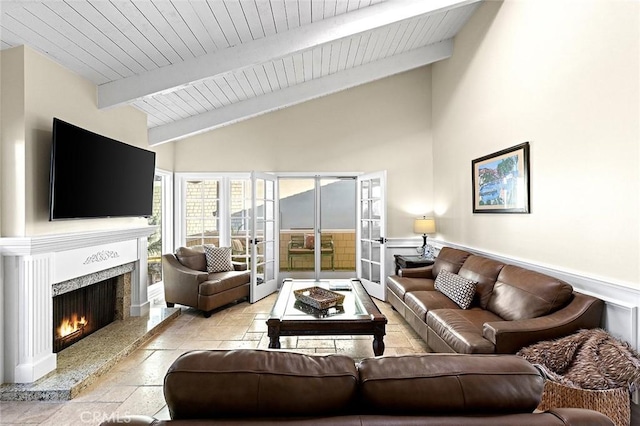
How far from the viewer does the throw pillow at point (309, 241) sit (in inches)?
237

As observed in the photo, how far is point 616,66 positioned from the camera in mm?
2160

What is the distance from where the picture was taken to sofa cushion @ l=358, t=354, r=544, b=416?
930 millimetres

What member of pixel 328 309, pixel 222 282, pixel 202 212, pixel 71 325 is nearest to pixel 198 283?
pixel 222 282

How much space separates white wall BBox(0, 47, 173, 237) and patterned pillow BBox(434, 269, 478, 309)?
355cm

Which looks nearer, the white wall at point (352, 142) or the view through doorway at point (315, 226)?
the white wall at point (352, 142)

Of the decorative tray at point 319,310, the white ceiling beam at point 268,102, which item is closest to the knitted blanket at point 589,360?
the decorative tray at point 319,310

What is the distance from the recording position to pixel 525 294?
2631 mm

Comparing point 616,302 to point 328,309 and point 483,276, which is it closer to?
point 483,276

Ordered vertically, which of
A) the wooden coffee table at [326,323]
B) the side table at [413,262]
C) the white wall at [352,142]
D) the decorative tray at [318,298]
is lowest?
the wooden coffee table at [326,323]

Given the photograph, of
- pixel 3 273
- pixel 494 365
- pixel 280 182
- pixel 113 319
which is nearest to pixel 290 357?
pixel 494 365

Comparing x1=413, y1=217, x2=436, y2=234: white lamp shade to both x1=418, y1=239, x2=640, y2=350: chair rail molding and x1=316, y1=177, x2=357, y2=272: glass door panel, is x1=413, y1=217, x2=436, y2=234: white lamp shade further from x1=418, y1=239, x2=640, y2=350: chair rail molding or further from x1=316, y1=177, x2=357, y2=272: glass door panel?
x1=418, y1=239, x2=640, y2=350: chair rail molding

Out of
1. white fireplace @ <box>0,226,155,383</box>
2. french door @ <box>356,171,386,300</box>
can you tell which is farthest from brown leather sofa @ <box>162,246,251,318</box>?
french door @ <box>356,171,386,300</box>

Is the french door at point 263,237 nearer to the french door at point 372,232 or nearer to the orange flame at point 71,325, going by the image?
the french door at point 372,232

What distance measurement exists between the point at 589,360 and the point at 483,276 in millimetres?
1345
